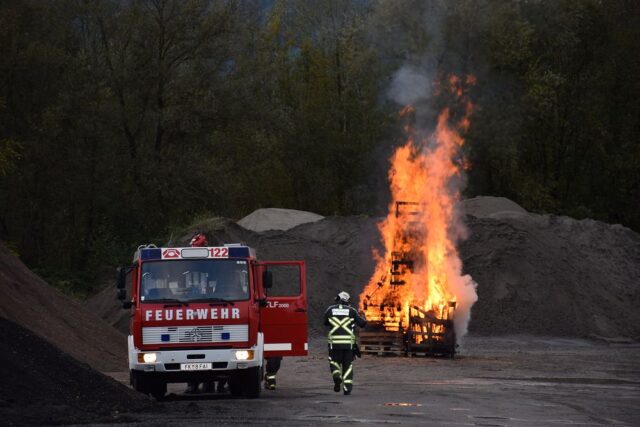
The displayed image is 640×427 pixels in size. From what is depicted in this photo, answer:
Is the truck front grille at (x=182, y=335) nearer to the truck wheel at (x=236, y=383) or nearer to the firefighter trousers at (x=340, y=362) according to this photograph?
the truck wheel at (x=236, y=383)

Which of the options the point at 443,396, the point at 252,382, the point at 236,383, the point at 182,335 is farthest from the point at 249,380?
the point at 443,396

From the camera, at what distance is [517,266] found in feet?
160

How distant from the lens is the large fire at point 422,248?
3572 cm

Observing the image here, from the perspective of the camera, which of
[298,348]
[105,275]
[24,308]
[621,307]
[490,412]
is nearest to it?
[490,412]

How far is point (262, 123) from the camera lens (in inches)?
2207

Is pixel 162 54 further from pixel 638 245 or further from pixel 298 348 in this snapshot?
pixel 298 348

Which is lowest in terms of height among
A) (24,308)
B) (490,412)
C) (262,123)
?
(490,412)

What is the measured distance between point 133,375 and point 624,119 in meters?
53.3

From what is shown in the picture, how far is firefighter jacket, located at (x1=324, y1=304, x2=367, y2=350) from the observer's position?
876 inches

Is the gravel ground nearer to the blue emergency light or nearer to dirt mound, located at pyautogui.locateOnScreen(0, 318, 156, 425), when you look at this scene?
dirt mound, located at pyautogui.locateOnScreen(0, 318, 156, 425)

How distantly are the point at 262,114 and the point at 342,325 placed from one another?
3395 centimetres

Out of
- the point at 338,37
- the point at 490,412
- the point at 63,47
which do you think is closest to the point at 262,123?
the point at 63,47

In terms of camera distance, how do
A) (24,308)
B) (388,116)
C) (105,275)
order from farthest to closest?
1. (388,116)
2. (105,275)
3. (24,308)

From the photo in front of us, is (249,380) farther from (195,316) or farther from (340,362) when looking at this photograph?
(340,362)
